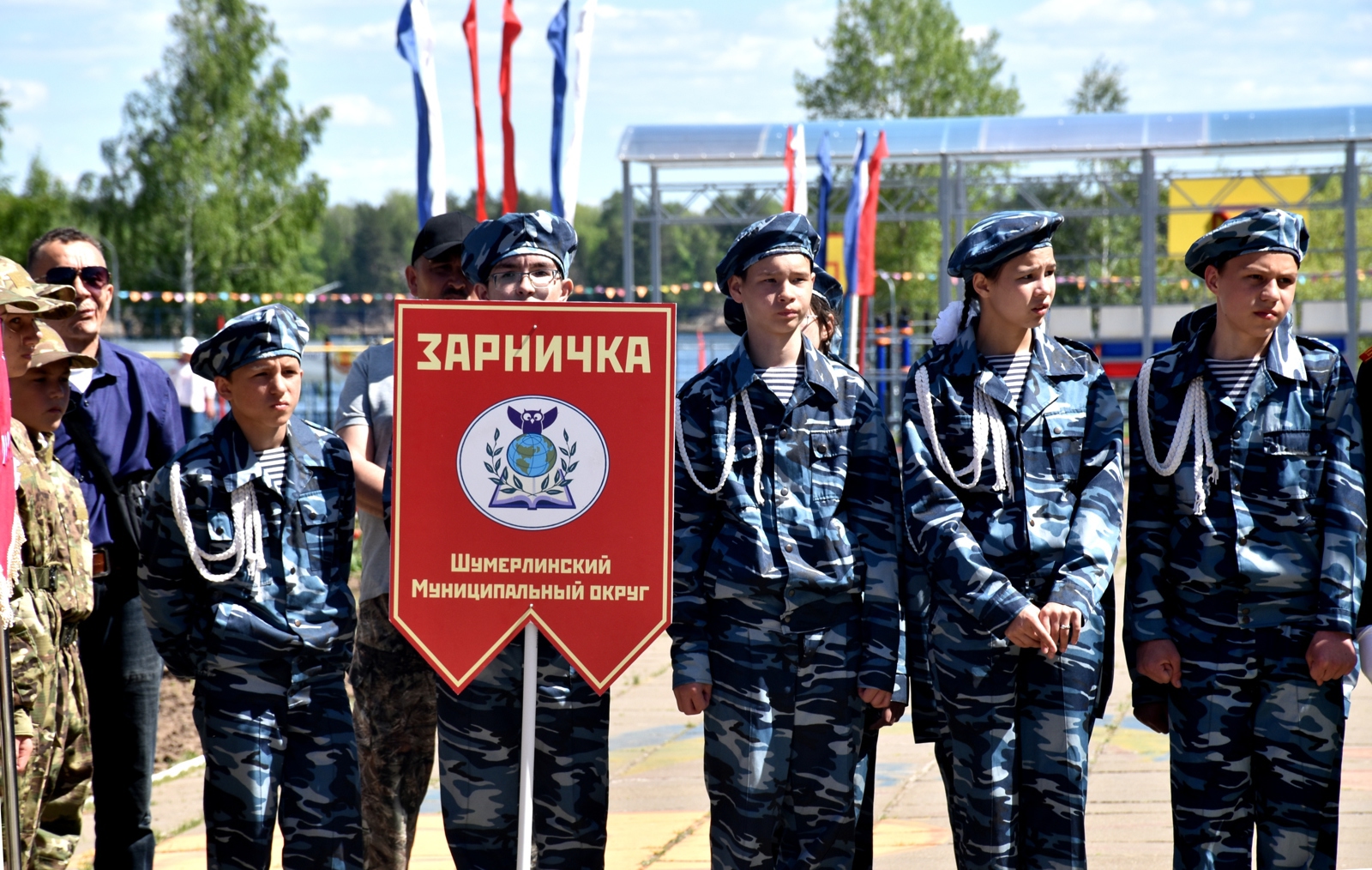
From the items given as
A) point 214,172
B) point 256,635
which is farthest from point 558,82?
point 214,172

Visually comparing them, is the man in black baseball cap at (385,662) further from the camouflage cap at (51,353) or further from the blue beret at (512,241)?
the camouflage cap at (51,353)

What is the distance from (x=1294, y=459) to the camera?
3389mm

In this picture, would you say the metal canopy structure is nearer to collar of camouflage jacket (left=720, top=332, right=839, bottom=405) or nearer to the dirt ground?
the dirt ground

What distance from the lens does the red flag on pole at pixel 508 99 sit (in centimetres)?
718

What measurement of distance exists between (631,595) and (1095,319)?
1940 cm

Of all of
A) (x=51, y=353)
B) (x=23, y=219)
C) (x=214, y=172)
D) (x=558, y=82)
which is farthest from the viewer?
(x=214, y=172)

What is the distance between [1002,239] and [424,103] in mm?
4220

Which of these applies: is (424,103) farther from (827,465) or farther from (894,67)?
(894,67)

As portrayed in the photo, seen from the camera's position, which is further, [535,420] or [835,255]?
[835,255]

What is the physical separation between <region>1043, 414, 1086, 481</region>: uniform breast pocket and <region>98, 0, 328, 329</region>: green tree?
145 feet

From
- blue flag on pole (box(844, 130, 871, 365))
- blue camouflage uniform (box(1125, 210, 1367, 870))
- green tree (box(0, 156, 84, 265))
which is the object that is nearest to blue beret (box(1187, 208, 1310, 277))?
blue camouflage uniform (box(1125, 210, 1367, 870))

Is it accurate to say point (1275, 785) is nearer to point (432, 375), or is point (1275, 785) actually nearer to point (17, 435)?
point (432, 375)

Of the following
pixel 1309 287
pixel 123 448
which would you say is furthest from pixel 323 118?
pixel 123 448

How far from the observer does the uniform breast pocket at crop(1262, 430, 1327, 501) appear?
133 inches
